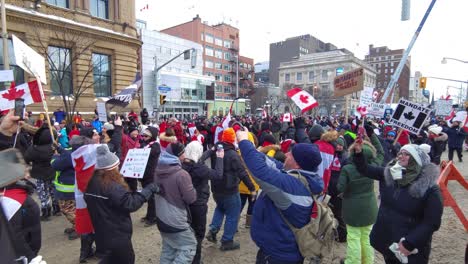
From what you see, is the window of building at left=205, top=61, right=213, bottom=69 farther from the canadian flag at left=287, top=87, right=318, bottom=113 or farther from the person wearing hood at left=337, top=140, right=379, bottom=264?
the person wearing hood at left=337, top=140, right=379, bottom=264

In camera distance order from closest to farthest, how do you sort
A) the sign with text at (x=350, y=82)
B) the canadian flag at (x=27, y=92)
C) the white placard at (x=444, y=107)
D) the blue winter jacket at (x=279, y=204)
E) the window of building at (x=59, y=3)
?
the blue winter jacket at (x=279, y=204) → the canadian flag at (x=27, y=92) → the sign with text at (x=350, y=82) → the window of building at (x=59, y=3) → the white placard at (x=444, y=107)

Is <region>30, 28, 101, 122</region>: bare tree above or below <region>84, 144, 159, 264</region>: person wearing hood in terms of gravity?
above

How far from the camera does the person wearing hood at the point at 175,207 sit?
359 cm

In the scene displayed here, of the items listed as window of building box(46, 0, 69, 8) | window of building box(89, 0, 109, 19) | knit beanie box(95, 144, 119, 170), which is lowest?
knit beanie box(95, 144, 119, 170)

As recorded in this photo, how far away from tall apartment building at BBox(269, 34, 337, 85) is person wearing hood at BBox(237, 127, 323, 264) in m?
97.6

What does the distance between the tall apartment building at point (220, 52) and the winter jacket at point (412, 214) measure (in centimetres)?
6082

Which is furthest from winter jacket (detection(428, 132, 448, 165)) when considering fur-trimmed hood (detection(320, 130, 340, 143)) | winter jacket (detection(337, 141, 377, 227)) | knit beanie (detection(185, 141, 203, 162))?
knit beanie (detection(185, 141, 203, 162))

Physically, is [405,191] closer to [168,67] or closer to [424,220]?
[424,220]

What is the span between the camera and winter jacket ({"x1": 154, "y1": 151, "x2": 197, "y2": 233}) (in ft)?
11.8

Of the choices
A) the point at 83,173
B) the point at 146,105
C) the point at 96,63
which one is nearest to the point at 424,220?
the point at 83,173

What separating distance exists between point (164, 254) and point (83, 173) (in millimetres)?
1462

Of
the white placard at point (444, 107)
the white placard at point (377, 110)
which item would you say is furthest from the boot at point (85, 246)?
the white placard at point (444, 107)

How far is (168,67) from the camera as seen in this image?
172ft

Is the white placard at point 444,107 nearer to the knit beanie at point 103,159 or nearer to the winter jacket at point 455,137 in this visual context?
the winter jacket at point 455,137
